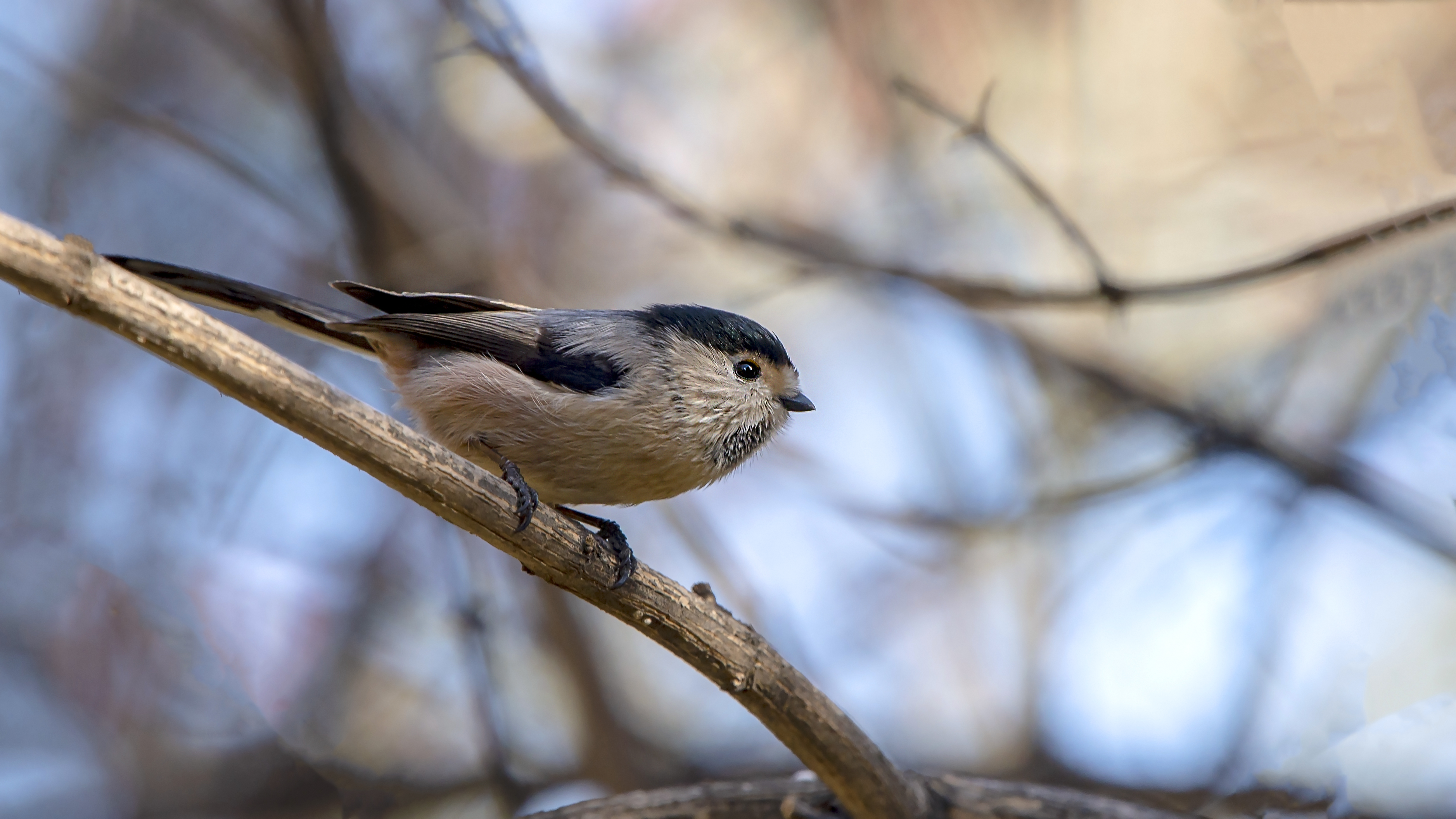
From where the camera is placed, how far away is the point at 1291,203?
3881 millimetres

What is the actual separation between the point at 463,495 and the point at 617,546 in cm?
37

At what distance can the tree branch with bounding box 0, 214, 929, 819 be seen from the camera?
1.29 m

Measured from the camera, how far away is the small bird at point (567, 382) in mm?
2043

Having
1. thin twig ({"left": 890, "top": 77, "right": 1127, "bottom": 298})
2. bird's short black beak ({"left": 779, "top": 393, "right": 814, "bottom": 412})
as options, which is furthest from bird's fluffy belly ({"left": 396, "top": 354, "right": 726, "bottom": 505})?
thin twig ({"left": 890, "top": 77, "right": 1127, "bottom": 298})

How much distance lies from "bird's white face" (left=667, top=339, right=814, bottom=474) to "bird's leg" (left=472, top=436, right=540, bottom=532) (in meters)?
0.39

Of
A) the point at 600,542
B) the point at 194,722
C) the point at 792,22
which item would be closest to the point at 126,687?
the point at 194,722

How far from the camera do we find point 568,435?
204 centimetres

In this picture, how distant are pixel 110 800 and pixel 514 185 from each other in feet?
9.69

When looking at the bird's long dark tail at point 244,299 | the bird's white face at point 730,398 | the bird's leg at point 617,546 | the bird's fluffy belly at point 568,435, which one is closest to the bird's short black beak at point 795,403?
the bird's white face at point 730,398

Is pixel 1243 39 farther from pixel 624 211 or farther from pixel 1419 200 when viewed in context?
pixel 624 211

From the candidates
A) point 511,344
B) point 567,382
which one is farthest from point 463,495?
point 511,344

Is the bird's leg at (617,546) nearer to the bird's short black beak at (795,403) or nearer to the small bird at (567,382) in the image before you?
the small bird at (567,382)

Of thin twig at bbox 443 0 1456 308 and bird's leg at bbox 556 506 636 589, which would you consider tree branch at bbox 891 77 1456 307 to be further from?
bird's leg at bbox 556 506 636 589

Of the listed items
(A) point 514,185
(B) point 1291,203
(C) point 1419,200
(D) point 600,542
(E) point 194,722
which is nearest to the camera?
(D) point 600,542
